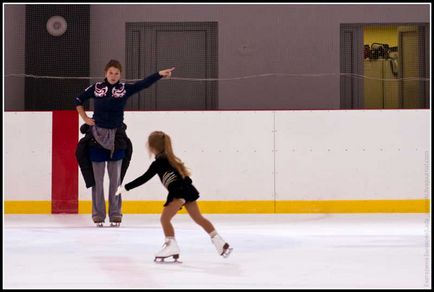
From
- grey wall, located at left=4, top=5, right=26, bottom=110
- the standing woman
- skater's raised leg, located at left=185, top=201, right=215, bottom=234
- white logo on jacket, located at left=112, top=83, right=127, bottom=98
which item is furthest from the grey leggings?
grey wall, located at left=4, top=5, right=26, bottom=110

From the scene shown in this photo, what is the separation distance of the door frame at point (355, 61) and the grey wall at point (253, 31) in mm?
A: 79

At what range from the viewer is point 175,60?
31.2 ft

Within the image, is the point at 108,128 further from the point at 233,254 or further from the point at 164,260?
the point at 164,260

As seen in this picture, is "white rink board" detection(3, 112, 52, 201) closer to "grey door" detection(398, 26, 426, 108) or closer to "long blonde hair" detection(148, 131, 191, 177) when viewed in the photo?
"grey door" detection(398, 26, 426, 108)

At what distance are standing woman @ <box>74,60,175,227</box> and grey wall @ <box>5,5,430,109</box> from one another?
3034 millimetres

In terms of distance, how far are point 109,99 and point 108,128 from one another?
0.23 metres

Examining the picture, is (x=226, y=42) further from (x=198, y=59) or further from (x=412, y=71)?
(x=412, y=71)

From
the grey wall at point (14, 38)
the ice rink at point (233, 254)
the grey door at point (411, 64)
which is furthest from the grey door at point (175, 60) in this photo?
the grey door at point (411, 64)

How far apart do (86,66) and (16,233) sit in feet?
12.6

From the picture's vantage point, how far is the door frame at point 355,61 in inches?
371

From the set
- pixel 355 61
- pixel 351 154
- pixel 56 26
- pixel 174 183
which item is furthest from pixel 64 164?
pixel 174 183

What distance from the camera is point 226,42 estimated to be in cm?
1015

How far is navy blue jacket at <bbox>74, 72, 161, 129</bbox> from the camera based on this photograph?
6.73 meters

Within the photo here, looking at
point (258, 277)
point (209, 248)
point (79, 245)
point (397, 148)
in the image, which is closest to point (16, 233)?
point (79, 245)
